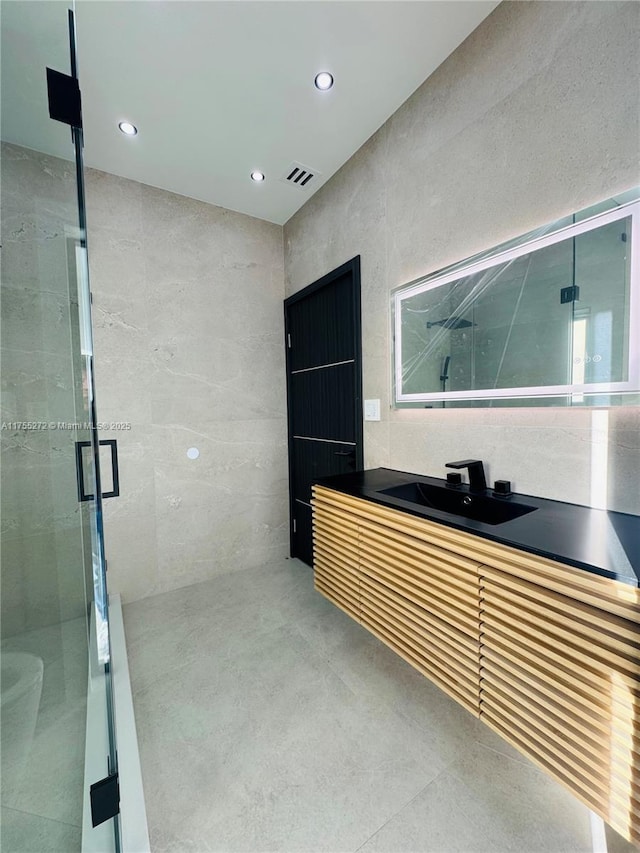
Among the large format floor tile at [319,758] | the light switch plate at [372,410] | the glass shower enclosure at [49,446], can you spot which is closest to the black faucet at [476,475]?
the light switch plate at [372,410]

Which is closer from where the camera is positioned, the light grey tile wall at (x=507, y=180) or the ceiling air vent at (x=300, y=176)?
the light grey tile wall at (x=507, y=180)

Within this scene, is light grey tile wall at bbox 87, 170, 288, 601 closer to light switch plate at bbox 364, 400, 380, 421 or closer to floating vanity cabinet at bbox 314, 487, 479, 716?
light switch plate at bbox 364, 400, 380, 421

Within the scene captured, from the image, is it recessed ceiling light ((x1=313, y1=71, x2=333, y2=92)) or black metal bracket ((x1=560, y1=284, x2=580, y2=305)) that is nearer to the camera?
black metal bracket ((x1=560, y1=284, x2=580, y2=305))

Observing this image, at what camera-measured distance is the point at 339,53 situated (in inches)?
59.4

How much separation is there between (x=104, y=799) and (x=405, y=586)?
1.15m

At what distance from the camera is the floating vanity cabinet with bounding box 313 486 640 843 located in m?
0.75

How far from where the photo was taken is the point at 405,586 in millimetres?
1319

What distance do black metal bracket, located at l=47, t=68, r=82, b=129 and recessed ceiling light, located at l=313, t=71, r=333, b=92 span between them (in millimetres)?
1007

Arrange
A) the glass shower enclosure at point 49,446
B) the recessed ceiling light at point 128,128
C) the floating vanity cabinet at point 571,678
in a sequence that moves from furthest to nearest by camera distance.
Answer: the recessed ceiling light at point 128,128, the glass shower enclosure at point 49,446, the floating vanity cabinet at point 571,678

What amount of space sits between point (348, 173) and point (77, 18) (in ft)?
4.59

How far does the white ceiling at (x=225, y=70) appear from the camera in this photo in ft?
4.41

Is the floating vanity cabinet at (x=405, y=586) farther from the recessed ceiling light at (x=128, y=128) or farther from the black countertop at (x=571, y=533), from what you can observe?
the recessed ceiling light at (x=128, y=128)

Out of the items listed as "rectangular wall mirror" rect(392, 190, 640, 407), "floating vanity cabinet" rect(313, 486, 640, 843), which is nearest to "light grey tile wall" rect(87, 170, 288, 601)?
"rectangular wall mirror" rect(392, 190, 640, 407)

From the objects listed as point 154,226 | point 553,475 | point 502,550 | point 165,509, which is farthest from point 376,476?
point 154,226
